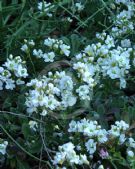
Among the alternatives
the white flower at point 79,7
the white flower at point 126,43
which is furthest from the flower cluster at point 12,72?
the white flower at point 79,7

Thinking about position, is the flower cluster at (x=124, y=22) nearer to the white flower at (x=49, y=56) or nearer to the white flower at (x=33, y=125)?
the white flower at (x=49, y=56)

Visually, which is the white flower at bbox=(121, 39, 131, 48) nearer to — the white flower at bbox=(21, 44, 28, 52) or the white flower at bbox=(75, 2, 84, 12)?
the white flower at bbox=(75, 2, 84, 12)

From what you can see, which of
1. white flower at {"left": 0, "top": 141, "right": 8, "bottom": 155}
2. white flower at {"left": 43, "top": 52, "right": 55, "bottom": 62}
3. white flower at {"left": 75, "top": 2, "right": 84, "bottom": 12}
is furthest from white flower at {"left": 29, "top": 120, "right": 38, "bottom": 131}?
white flower at {"left": 75, "top": 2, "right": 84, "bottom": 12}

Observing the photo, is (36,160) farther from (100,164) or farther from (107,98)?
(107,98)

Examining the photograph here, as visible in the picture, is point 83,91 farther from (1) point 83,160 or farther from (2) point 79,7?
(2) point 79,7

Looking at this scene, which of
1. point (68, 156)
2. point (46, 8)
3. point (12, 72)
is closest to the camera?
point (68, 156)

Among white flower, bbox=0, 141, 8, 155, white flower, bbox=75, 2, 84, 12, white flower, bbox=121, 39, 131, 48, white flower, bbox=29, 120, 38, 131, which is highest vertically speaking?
white flower, bbox=75, 2, 84, 12

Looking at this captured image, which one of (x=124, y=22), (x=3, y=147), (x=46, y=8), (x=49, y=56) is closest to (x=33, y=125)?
(x=3, y=147)

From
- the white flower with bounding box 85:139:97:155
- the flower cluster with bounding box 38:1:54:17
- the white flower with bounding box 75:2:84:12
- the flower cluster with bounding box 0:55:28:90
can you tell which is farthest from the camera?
the white flower with bounding box 75:2:84:12
